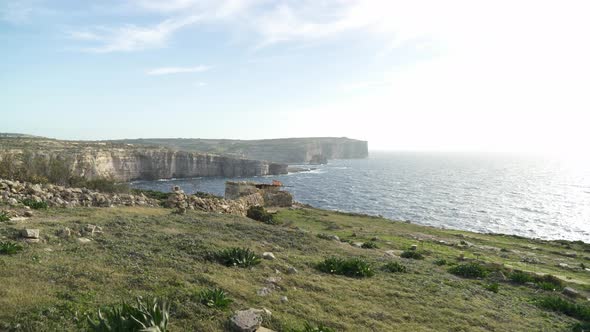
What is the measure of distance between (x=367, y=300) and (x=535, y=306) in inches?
283

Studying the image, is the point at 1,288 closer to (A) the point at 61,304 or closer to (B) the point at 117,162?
(A) the point at 61,304

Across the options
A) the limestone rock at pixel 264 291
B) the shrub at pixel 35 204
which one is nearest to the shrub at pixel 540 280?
the limestone rock at pixel 264 291

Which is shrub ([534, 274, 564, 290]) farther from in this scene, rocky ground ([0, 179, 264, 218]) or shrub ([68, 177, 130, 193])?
shrub ([68, 177, 130, 193])

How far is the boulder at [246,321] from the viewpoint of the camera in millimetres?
8125

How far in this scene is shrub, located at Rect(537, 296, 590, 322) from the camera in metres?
12.5

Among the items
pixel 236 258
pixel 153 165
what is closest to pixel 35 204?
pixel 236 258

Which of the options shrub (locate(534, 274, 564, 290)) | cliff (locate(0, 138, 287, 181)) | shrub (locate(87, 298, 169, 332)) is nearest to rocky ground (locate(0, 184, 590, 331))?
shrub (locate(534, 274, 564, 290))

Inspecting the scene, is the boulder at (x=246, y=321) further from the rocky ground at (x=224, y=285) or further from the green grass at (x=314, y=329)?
the green grass at (x=314, y=329)

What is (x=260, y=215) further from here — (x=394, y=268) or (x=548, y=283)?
(x=548, y=283)

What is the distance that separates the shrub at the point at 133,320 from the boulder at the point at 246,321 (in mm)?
1549

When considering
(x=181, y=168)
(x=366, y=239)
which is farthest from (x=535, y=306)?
(x=181, y=168)

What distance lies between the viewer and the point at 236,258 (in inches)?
521

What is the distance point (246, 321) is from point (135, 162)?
114 meters

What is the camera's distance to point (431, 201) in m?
94.4
